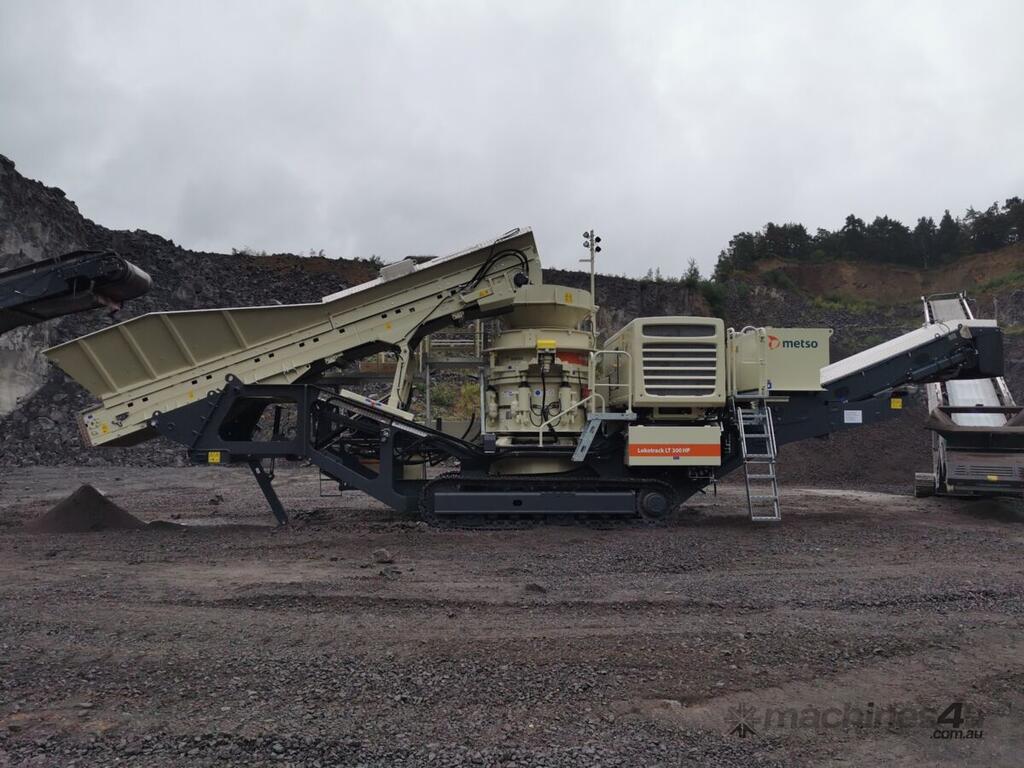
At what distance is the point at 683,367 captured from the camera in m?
8.94

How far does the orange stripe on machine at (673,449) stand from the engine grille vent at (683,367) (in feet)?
2.05

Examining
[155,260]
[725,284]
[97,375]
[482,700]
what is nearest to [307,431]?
[97,375]

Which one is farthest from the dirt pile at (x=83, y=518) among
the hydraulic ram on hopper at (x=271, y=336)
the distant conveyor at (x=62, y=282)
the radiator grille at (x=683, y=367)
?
the radiator grille at (x=683, y=367)

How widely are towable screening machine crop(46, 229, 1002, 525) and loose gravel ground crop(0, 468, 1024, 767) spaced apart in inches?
46.7

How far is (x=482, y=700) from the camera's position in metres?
3.43

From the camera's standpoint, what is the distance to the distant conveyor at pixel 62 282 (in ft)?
27.3

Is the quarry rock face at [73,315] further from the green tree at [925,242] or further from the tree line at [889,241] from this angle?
the green tree at [925,242]

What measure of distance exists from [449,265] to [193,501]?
6.81 m

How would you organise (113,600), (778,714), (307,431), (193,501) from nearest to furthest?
(778,714), (113,600), (307,431), (193,501)

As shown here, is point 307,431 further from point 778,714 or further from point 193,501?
point 778,714

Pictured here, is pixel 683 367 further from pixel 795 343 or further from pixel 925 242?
pixel 925 242

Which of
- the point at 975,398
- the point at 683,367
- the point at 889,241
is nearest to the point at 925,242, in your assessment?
the point at 889,241

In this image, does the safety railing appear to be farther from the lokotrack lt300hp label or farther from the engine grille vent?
the lokotrack lt300hp label

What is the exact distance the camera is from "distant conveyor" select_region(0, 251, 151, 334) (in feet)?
27.3
